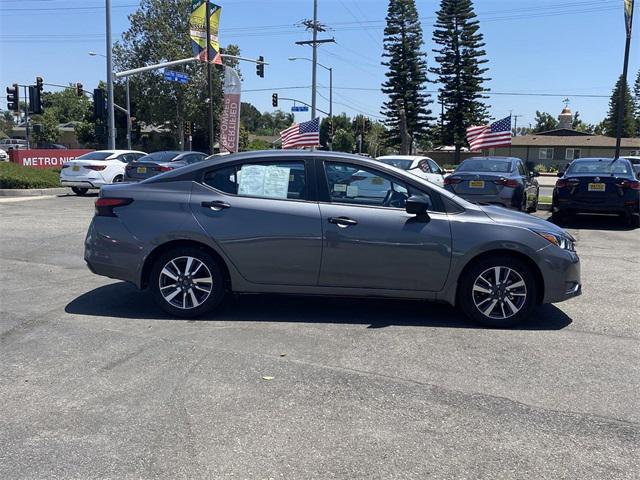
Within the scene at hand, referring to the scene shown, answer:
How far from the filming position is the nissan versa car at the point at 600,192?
12.6 metres

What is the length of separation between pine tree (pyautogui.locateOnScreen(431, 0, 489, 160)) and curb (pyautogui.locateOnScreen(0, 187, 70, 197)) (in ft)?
132

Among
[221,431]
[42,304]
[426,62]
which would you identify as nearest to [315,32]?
[426,62]

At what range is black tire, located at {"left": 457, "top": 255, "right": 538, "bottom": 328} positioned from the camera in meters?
5.54

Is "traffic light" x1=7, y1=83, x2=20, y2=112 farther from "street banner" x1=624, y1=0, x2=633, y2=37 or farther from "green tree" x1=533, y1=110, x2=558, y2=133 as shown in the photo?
"green tree" x1=533, y1=110, x2=558, y2=133

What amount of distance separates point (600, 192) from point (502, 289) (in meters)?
8.45

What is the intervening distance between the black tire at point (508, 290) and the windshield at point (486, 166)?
25.9ft

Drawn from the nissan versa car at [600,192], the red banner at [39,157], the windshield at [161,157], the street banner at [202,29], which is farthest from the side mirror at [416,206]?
the red banner at [39,157]

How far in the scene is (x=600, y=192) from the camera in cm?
1269

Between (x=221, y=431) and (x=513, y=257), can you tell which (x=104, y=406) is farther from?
(x=513, y=257)

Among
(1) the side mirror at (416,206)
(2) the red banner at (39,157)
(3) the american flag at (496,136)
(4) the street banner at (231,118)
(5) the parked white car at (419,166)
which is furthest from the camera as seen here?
(2) the red banner at (39,157)

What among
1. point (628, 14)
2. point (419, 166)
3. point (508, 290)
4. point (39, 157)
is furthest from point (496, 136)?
point (39, 157)

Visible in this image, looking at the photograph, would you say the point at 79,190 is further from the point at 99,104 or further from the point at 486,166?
the point at 486,166

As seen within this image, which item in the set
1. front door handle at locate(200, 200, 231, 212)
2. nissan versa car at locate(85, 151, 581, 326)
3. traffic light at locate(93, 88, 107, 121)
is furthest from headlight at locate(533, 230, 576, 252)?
traffic light at locate(93, 88, 107, 121)

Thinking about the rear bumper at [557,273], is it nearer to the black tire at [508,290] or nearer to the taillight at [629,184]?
the black tire at [508,290]
